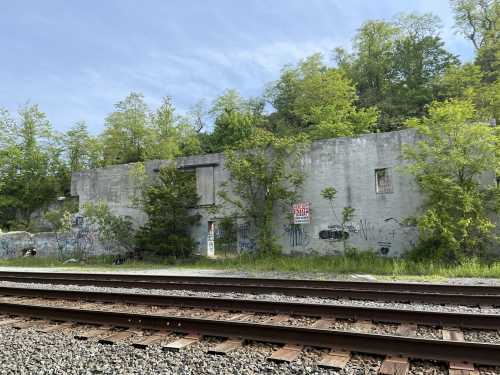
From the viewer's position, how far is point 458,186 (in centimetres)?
1384

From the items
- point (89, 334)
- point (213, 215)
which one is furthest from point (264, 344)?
point (213, 215)

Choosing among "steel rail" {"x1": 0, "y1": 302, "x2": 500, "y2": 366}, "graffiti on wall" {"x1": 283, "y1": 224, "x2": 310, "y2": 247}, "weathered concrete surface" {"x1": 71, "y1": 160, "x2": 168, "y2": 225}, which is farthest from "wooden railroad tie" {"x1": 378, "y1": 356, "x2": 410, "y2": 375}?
"weathered concrete surface" {"x1": 71, "y1": 160, "x2": 168, "y2": 225}

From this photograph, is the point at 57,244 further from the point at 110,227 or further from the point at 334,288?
the point at 334,288

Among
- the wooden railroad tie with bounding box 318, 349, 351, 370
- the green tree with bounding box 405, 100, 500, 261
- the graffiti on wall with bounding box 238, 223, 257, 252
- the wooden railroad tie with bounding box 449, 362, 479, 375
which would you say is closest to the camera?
the wooden railroad tie with bounding box 449, 362, 479, 375

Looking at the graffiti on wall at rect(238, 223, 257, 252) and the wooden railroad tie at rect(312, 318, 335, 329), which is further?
the graffiti on wall at rect(238, 223, 257, 252)

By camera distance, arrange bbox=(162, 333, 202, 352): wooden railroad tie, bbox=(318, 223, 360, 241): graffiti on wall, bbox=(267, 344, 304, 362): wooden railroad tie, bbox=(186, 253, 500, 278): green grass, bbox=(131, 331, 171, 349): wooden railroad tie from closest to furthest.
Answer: bbox=(267, 344, 304, 362): wooden railroad tie → bbox=(162, 333, 202, 352): wooden railroad tie → bbox=(131, 331, 171, 349): wooden railroad tie → bbox=(186, 253, 500, 278): green grass → bbox=(318, 223, 360, 241): graffiti on wall

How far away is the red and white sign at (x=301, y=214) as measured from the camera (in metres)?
17.2

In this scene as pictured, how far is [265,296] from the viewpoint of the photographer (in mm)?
9203

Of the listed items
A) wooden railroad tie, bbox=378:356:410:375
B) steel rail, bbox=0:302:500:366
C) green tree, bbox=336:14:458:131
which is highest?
green tree, bbox=336:14:458:131

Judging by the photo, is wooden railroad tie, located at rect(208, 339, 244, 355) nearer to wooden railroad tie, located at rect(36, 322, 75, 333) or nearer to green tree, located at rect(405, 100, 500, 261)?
wooden railroad tie, located at rect(36, 322, 75, 333)

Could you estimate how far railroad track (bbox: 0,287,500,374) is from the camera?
478 cm

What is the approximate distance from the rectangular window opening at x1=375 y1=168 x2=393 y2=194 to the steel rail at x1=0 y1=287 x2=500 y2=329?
10.4 metres

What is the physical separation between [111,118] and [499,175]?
4385 cm

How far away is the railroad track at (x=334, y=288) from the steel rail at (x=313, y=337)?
348 centimetres
